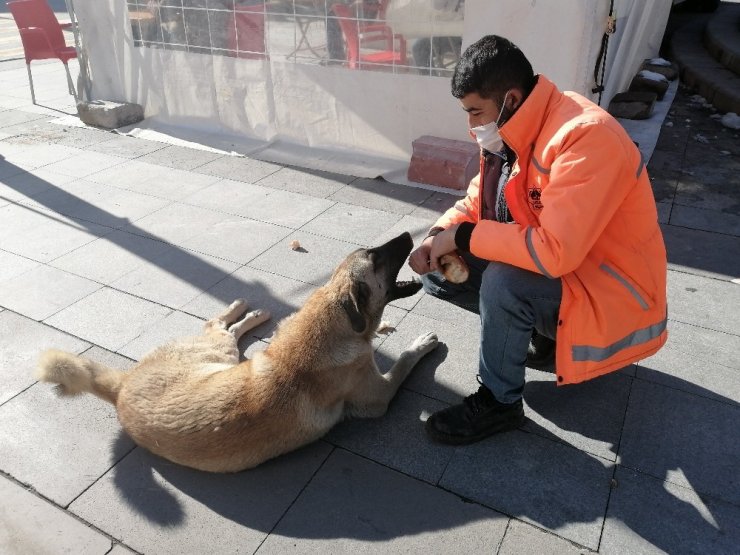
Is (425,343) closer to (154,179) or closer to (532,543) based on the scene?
(532,543)

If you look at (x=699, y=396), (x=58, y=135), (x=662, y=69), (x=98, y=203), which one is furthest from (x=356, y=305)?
(x=662, y=69)

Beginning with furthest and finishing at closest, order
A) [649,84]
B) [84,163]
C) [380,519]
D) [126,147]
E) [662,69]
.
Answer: [662,69] → [649,84] → [126,147] → [84,163] → [380,519]

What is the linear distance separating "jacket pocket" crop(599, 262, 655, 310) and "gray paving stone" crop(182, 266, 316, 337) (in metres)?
2.25

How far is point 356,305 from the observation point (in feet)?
9.39

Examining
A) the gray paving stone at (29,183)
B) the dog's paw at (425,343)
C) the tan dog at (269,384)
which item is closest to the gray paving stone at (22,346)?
the tan dog at (269,384)

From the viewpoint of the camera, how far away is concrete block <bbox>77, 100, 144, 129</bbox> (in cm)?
827

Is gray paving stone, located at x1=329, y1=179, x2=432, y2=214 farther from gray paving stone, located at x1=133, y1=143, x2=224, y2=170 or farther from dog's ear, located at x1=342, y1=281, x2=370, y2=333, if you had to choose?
dog's ear, located at x1=342, y1=281, x2=370, y2=333

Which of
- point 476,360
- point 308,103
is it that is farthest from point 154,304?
point 308,103

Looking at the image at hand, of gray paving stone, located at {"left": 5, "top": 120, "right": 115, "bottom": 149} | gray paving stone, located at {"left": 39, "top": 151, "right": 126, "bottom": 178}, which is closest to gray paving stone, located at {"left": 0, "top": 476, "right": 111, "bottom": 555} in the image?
gray paving stone, located at {"left": 39, "top": 151, "right": 126, "bottom": 178}

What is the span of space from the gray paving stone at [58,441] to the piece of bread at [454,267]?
6.32 feet

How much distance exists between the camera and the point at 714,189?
589 centimetres

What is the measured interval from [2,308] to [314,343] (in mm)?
2828

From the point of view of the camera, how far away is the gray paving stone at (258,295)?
417 centimetres

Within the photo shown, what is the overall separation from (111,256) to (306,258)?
1700mm
